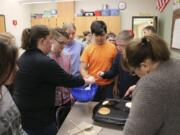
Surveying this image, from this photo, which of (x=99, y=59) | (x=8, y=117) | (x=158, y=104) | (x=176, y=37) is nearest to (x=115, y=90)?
(x=99, y=59)

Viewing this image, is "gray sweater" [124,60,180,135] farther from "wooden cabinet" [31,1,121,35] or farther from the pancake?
"wooden cabinet" [31,1,121,35]

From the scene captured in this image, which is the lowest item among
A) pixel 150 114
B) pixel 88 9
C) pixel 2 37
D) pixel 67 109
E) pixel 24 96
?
pixel 67 109

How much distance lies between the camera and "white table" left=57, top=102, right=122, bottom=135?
1.52 metres

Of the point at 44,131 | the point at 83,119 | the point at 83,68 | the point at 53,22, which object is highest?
the point at 53,22


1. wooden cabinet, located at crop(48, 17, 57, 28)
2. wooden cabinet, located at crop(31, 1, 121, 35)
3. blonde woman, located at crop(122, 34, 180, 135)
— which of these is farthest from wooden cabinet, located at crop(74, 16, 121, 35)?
blonde woman, located at crop(122, 34, 180, 135)

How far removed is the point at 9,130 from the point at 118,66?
1463 millimetres

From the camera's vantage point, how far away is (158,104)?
3.24 feet

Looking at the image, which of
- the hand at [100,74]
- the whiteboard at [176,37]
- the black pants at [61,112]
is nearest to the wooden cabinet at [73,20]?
the whiteboard at [176,37]

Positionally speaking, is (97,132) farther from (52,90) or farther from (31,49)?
(31,49)

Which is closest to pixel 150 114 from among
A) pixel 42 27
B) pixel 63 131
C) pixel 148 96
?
pixel 148 96

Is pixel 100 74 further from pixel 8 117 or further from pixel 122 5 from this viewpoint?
pixel 122 5

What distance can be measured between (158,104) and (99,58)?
1503mm

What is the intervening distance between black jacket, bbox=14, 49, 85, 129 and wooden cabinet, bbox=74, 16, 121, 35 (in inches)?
232

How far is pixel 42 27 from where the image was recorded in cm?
170
